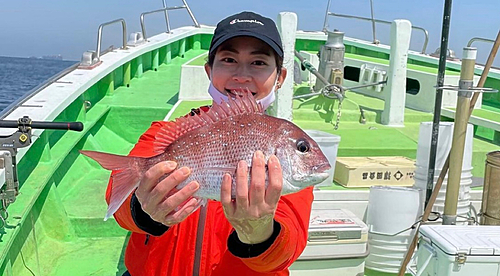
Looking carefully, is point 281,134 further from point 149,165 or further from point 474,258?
point 474,258

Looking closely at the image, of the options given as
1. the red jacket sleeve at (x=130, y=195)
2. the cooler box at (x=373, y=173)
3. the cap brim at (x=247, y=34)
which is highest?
the cap brim at (x=247, y=34)

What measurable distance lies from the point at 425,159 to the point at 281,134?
8.32 feet

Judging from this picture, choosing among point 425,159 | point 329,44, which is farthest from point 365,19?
point 425,159

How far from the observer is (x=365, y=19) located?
1116 centimetres

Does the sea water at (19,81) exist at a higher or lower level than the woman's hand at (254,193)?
lower

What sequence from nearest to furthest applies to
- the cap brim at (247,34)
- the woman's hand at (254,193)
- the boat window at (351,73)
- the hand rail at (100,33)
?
the woman's hand at (254,193)
the cap brim at (247,34)
the hand rail at (100,33)
the boat window at (351,73)

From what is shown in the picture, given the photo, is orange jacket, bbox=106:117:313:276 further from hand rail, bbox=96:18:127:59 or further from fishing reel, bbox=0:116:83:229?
hand rail, bbox=96:18:127:59

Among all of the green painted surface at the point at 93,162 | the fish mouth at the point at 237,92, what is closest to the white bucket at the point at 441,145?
the green painted surface at the point at 93,162

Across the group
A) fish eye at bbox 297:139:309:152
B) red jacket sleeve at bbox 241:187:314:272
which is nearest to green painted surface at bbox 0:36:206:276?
red jacket sleeve at bbox 241:187:314:272

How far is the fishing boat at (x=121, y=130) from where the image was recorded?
3.20 m

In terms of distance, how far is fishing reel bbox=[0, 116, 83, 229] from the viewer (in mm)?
2670

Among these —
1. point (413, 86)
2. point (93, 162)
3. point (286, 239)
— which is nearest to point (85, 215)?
point (93, 162)

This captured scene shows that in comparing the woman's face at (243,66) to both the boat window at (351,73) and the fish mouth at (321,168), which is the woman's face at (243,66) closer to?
the fish mouth at (321,168)

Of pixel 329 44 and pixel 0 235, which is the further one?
pixel 329 44
